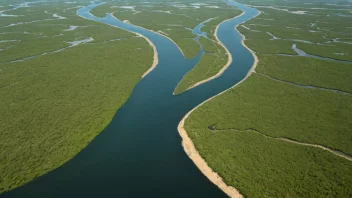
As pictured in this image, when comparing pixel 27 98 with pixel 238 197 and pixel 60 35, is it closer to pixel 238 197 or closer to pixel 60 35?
pixel 238 197

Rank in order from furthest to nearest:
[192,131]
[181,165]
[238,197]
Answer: [192,131], [181,165], [238,197]

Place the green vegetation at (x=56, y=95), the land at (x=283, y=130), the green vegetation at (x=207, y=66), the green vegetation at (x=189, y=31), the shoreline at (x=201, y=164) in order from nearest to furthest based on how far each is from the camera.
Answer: the shoreline at (x=201, y=164)
the land at (x=283, y=130)
the green vegetation at (x=56, y=95)
the green vegetation at (x=207, y=66)
the green vegetation at (x=189, y=31)

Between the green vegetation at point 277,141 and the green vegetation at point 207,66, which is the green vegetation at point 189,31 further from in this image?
the green vegetation at point 277,141

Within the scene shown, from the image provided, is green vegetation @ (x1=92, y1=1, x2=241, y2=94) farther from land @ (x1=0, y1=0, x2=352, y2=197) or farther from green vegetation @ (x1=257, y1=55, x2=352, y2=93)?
green vegetation @ (x1=257, y1=55, x2=352, y2=93)

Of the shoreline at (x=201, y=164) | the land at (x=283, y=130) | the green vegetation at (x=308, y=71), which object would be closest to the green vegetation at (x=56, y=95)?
the shoreline at (x=201, y=164)

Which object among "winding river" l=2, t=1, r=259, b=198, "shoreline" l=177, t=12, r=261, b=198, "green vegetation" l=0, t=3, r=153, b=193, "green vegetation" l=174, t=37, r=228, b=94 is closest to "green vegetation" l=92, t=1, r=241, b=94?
"green vegetation" l=174, t=37, r=228, b=94

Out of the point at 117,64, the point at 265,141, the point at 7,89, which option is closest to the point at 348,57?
the point at 265,141

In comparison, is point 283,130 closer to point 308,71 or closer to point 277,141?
point 277,141
